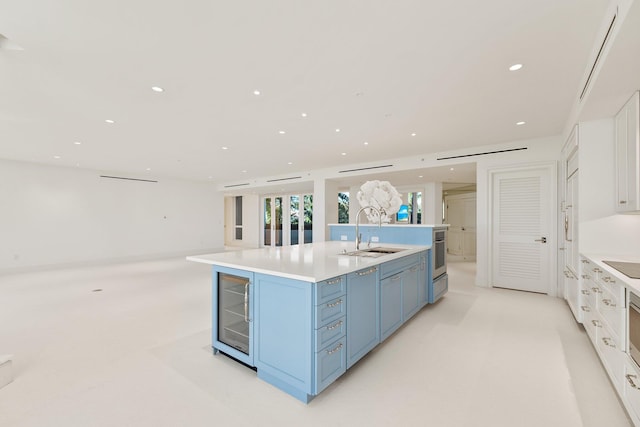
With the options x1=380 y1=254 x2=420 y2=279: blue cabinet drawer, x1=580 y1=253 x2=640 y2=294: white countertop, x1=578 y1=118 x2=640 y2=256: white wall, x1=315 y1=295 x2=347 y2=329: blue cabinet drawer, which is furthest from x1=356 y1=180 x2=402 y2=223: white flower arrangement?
x1=578 y1=118 x2=640 y2=256: white wall

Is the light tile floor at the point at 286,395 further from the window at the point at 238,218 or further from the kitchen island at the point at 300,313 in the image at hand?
the window at the point at 238,218

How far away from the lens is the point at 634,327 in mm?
1695

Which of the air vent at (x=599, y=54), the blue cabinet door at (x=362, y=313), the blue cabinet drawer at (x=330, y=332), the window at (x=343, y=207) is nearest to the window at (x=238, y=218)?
the window at (x=343, y=207)

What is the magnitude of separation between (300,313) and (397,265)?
1395mm

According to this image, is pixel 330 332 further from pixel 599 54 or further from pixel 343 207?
pixel 343 207

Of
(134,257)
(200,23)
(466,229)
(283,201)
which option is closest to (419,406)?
(200,23)

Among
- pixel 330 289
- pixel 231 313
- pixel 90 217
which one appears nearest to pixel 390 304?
pixel 330 289

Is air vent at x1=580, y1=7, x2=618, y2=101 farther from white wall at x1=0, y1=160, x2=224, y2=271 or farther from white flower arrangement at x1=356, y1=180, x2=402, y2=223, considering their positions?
white wall at x1=0, y1=160, x2=224, y2=271

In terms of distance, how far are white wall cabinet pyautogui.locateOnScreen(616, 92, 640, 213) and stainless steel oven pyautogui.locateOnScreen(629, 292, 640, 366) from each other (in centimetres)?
104

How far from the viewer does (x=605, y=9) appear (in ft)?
6.13

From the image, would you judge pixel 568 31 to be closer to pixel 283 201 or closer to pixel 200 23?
pixel 200 23

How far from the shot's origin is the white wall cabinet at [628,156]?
2.29 metres

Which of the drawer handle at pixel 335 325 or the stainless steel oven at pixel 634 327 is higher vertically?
the stainless steel oven at pixel 634 327

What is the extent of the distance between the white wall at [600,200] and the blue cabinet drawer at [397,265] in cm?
179
